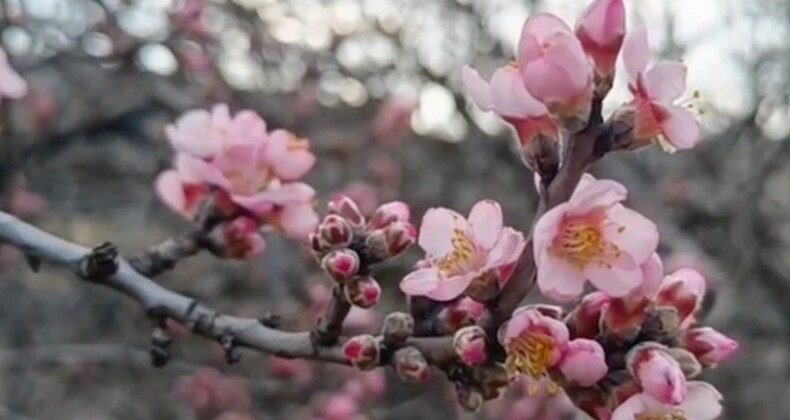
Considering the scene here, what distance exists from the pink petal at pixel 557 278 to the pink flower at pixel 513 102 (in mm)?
124

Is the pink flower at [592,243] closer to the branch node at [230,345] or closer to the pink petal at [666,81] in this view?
the pink petal at [666,81]

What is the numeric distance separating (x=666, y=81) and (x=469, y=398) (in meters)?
0.32

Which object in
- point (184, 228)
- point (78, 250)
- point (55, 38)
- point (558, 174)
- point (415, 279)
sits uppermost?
point (558, 174)

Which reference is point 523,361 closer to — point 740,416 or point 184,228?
point 184,228

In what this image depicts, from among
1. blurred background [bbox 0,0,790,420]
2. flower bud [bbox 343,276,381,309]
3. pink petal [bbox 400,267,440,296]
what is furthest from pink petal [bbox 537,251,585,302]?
blurred background [bbox 0,0,790,420]

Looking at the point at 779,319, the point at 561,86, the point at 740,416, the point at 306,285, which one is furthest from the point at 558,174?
the point at 740,416

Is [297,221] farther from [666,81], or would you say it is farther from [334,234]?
[666,81]

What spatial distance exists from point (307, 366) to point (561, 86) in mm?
2094

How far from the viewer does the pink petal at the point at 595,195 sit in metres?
0.98

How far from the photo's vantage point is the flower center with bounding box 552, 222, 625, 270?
98 centimetres

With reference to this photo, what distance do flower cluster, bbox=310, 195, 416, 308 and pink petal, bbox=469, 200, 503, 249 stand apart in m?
0.13

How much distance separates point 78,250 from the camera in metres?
1.36

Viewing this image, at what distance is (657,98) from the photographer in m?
1.05

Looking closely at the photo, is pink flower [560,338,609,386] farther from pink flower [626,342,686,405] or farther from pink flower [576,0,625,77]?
pink flower [576,0,625,77]
